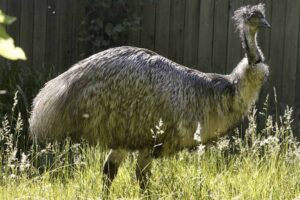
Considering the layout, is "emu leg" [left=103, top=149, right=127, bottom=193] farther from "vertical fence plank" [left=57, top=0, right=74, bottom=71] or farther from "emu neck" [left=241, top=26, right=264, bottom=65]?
"vertical fence plank" [left=57, top=0, right=74, bottom=71]

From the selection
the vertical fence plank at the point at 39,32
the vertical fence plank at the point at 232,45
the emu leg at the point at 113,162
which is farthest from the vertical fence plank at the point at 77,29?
the emu leg at the point at 113,162

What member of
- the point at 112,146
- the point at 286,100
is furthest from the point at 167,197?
the point at 286,100

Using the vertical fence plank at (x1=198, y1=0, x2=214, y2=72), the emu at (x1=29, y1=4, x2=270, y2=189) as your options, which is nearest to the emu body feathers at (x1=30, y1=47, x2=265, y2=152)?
the emu at (x1=29, y1=4, x2=270, y2=189)

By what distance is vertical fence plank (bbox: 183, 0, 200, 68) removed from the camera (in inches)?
282

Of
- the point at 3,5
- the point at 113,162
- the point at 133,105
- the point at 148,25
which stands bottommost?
the point at 113,162

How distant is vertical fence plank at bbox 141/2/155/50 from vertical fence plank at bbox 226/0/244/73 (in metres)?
0.79

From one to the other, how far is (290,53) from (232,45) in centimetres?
61

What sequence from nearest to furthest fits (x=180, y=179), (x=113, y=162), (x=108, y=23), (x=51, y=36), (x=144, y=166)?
(x=180, y=179) → (x=144, y=166) → (x=113, y=162) → (x=108, y=23) → (x=51, y=36)

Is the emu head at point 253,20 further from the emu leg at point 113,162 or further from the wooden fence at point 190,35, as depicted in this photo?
the wooden fence at point 190,35

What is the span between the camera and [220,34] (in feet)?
23.5

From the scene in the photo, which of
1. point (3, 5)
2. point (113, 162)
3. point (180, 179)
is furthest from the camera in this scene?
point (3, 5)

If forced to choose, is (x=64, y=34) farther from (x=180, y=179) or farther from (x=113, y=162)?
(x=180, y=179)

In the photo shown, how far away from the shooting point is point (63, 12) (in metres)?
7.11

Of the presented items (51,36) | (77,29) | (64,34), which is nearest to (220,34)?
(77,29)
